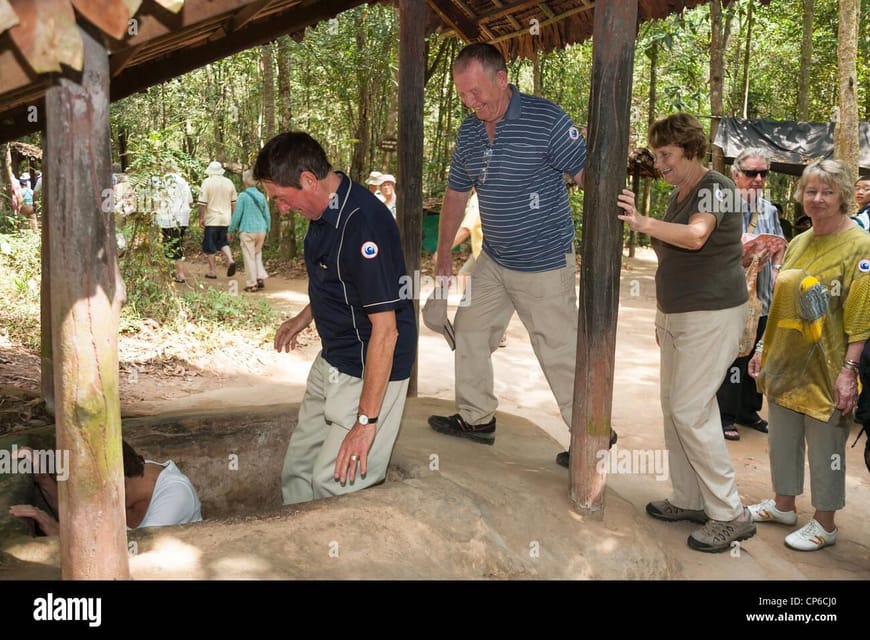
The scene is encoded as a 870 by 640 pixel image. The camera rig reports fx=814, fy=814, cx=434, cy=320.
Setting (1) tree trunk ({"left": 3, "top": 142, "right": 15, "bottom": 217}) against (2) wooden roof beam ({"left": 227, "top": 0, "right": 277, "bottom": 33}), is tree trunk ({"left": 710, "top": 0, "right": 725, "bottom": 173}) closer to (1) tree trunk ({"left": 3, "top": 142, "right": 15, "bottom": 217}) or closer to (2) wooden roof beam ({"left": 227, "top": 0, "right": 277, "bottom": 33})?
(2) wooden roof beam ({"left": 227, "top": 0, "right": 277, "bottom": 33})

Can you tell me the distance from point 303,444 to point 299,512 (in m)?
0.71

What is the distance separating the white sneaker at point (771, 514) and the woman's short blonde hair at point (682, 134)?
80.1 inches

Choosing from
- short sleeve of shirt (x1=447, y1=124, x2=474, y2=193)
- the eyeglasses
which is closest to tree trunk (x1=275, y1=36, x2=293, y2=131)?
short sleeve of shirt (x1=447, y1=124, x2=474, y2=193)

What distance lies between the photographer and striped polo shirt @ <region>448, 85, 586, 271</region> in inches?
157

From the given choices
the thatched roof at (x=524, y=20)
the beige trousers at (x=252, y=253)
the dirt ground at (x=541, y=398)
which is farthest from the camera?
the beige trousers at (x=252, y=253)

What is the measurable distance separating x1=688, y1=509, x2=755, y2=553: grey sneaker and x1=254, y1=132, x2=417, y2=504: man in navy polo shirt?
1.60m

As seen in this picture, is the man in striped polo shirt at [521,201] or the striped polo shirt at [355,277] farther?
the man in striped polo shirt at [521,201]

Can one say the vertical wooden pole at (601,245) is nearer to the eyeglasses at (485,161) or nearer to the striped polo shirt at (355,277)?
the eyeglasses at (485,161)

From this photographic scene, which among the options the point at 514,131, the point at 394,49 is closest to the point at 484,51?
the point at 514,131

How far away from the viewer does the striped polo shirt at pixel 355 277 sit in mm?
3146

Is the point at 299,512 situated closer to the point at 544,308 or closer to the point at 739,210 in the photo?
the point at 544,308

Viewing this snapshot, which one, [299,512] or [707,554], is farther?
[707,554]

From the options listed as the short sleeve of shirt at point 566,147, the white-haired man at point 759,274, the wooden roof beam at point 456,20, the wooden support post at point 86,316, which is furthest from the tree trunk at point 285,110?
the wooden support post at point 86,316

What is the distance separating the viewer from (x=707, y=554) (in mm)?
3947
